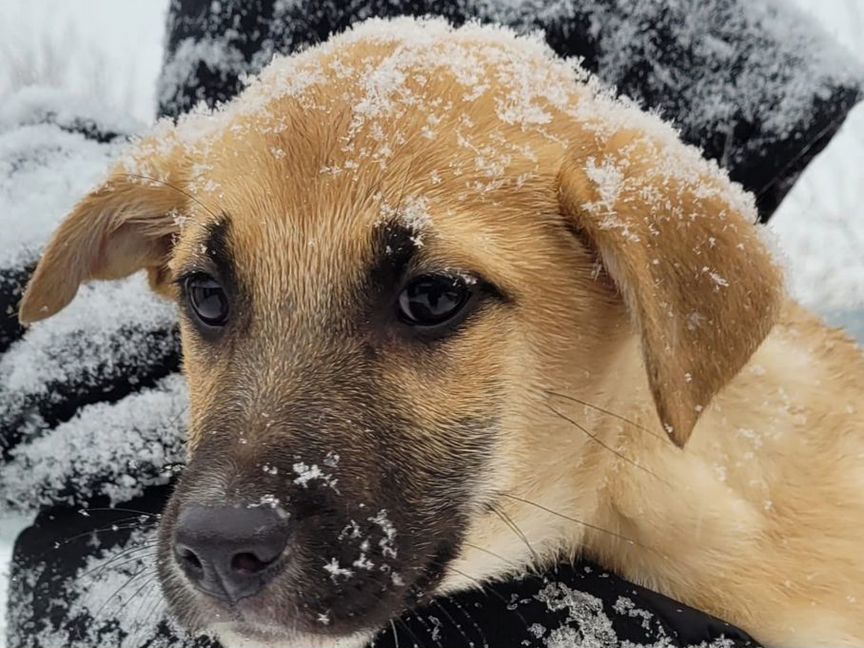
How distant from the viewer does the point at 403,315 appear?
2.09 meters

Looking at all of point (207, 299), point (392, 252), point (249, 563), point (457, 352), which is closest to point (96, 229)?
point (207, 299)

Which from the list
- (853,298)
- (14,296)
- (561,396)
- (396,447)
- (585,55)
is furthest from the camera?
(853,298)

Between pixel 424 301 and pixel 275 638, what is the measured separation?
757 mm

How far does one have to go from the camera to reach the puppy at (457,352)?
191cm

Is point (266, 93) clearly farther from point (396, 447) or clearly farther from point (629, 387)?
point (629, 387)

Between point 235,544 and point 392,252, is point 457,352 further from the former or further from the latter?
point 235,544

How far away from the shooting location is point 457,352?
2105 millimetres

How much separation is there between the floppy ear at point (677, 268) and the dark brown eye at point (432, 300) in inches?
13.4

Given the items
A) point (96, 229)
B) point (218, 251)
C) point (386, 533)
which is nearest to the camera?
point (386, 533)

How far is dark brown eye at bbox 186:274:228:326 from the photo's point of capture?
226 cm

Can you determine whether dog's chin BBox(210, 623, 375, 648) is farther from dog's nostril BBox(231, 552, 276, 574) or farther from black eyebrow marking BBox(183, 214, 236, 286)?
black eyebrow marking BBox(183, 214, 236, 286)

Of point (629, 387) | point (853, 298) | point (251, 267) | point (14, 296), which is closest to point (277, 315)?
point (251, 267)

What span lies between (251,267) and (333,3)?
59.3 inches

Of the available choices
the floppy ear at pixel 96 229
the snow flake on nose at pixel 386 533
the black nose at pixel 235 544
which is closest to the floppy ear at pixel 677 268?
the snow flake on nose at pixel 386 533
